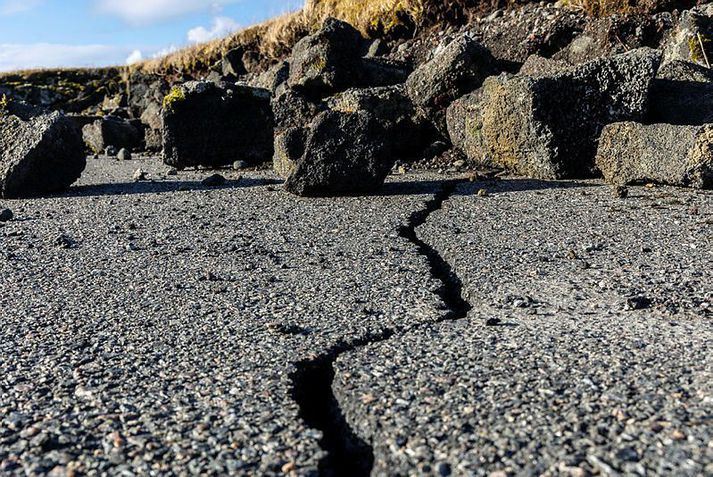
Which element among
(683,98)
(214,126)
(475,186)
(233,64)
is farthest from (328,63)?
(233,64)

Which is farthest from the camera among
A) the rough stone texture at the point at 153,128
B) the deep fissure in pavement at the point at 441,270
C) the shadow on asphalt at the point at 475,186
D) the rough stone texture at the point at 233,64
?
the rough stone texture at the point at 233,64

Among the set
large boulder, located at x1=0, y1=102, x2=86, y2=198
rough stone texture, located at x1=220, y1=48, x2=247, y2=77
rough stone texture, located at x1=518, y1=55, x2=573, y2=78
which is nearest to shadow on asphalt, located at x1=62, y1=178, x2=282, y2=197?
large boulder, located at x1=0, y1=102, x2=86, y2=198

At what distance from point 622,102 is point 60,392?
662 centimetres

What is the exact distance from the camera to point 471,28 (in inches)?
543

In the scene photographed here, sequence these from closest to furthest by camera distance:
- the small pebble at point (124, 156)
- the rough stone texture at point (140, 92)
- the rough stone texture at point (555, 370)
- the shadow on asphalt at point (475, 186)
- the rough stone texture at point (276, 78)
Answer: the rough stone texture at point (555, 370)
the shadow on asphalt at point (475, 186)
the small pebble at point (124, 156)
the rough stone texture at point (276, 78)
the rough stone texture at point (140, 92)

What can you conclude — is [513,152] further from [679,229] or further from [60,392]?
[60,392]

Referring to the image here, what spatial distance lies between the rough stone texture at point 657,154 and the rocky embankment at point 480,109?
1cm

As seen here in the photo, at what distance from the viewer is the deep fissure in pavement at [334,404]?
2191 mm

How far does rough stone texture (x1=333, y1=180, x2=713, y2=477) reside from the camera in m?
2.08

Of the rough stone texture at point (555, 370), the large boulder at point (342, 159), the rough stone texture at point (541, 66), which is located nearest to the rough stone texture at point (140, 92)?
the rough stone texture at point (541, 66)

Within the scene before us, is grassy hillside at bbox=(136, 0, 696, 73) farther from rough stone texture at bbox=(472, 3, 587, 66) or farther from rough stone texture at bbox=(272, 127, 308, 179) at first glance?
rough stone texture at bbox=(272, 127, 308, 179)

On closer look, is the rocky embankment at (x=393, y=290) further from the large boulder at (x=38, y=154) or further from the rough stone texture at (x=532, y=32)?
the rough stone texture at (x=532, y=32)

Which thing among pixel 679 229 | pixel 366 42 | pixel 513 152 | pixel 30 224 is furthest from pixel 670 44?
pixel 30 224

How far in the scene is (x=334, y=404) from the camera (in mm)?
2543
